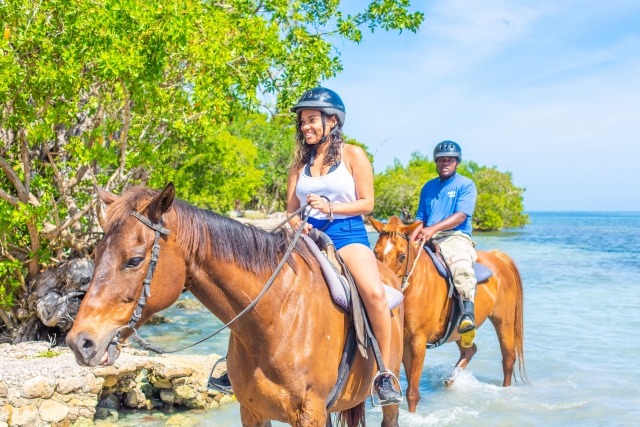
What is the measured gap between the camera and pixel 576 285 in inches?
701

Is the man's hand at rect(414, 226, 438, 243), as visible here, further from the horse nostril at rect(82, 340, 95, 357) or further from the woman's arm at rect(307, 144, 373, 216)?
the horse nostril at rect(82, 340, 95, 357)

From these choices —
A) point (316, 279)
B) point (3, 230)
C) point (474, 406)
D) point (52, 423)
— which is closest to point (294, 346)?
point (316, 279)

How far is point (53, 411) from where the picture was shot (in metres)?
5.08

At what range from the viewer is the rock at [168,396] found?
611 cm

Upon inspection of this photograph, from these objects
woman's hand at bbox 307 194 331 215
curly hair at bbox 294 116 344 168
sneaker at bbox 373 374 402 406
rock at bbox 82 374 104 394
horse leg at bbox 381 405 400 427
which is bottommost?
rock at bbox 82 374 104 394

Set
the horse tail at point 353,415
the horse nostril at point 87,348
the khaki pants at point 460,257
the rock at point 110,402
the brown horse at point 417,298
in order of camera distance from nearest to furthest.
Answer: the horse nostril at point 87,348 < the horse tail at point 353,415 < the brown horse at point 417,298 < the rock at point 110,402 < the khaki pants at point 460,257

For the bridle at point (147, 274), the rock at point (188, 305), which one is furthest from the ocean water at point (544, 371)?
the bridle at point (147, 274)

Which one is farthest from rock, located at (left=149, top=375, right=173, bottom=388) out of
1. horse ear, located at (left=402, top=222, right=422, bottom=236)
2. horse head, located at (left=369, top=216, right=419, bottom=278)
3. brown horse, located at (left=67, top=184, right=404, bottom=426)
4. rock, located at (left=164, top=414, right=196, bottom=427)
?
brown horse, located at (left=67, top=184, right=404, bottom=426)

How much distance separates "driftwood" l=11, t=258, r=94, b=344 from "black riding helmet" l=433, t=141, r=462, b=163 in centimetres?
487

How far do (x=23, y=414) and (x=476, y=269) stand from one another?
196 inches

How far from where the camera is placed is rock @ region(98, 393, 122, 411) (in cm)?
588

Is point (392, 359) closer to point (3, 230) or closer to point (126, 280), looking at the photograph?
point (126, 280)

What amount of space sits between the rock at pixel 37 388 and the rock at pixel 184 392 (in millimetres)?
1368

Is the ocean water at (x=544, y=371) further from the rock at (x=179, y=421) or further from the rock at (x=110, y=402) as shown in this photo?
the rock at (x=110, y=402)
